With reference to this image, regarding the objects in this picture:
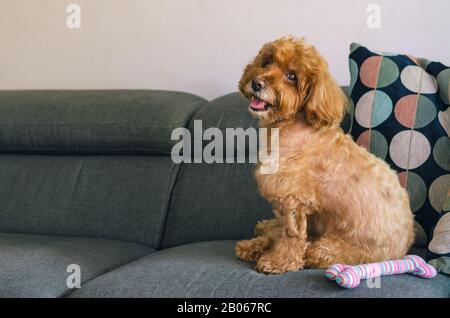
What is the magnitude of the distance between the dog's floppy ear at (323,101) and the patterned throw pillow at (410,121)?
0.35 metres

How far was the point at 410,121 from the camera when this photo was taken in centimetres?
183

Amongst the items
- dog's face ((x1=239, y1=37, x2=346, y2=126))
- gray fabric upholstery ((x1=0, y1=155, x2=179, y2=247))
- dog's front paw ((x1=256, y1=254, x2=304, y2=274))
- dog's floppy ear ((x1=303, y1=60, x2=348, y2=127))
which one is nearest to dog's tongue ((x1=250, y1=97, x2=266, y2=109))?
dog's face ((x1=239, y1=37, x2=346, y2=126))

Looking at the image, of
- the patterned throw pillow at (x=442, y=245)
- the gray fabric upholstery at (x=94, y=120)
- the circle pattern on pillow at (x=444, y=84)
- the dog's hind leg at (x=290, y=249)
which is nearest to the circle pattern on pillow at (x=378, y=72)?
the circle pattern on pillow at (x=444, y=84)

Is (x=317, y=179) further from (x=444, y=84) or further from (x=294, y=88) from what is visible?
(x=444, y=84)

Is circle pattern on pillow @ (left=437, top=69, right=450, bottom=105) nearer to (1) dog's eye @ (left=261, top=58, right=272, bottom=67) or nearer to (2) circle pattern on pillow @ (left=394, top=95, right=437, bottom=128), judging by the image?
(2) circle pattern on pillow @ (left=394, top=95, right=437, bottom=128)

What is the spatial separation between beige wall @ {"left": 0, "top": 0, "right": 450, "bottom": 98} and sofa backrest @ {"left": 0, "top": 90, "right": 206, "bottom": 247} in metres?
0.26

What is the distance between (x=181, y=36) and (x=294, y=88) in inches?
44.5

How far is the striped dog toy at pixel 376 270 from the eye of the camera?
4.50ft

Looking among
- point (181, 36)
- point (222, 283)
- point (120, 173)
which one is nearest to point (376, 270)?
point (222, 283)

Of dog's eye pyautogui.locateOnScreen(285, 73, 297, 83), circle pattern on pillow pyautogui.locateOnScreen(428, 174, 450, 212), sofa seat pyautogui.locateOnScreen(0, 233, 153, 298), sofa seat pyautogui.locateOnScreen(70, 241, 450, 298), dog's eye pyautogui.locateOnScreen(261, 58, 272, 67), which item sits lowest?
sofa seat pyautogui.locateOnScreen(0, 233, 153, 298)

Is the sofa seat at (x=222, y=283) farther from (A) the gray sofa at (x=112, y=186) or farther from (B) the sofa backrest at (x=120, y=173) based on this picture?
(B) the sofa backrest at (x=120, y=173)

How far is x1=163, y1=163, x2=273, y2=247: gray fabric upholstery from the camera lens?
208 cm
